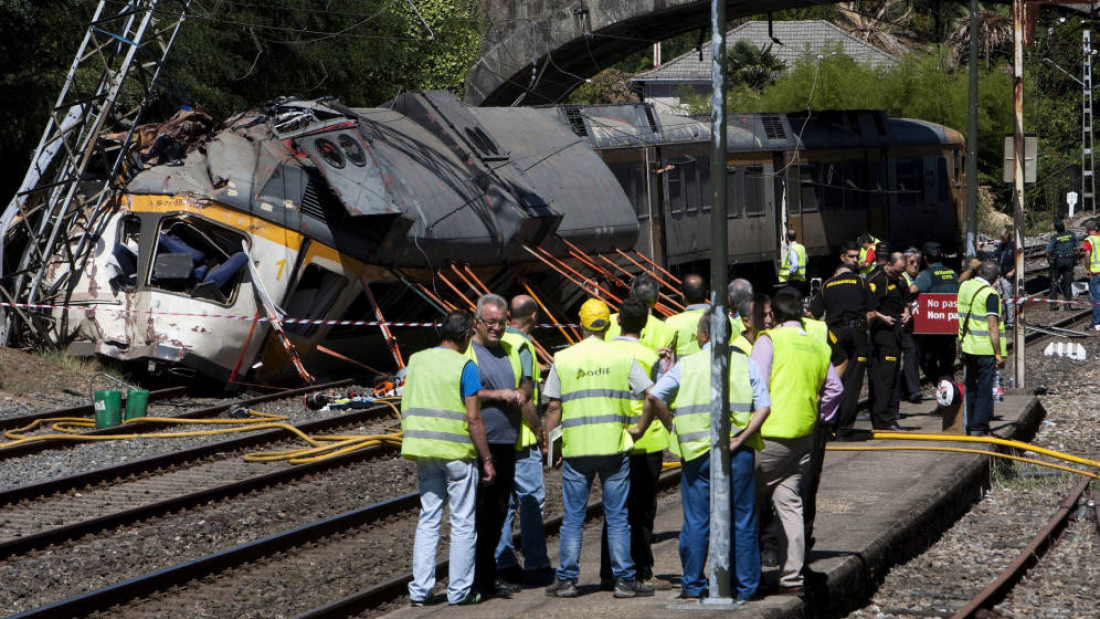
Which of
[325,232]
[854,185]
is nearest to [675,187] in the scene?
[854,185]

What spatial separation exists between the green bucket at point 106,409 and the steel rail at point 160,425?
0.44 ft

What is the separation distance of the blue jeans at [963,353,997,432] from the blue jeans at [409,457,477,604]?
7607 millimetres

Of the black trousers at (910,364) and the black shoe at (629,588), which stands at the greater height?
the black trousers at (910,364)

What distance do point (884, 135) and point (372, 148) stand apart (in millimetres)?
16997

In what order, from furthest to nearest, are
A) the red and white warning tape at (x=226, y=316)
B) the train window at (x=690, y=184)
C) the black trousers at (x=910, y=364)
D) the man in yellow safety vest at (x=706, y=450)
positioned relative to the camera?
1. the train window at (x=690, y=184)
2. the red and white warning tape at (x=226, y=316)
3. the black trousers at (x=910, y=364)
4. the man in yellow safety vest at (x=706, y=450)

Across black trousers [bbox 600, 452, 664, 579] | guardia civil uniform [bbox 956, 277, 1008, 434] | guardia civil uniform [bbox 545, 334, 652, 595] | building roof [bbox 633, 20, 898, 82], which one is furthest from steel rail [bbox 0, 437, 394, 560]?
building roof [bbox 633, 20, 898, 82]

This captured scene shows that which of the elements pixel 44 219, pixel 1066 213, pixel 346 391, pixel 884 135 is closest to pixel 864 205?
pixel 884 135

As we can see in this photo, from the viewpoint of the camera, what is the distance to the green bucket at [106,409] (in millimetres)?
15414

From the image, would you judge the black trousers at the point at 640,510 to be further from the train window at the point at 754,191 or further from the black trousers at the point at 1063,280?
the black trousers at the point at 1063,280

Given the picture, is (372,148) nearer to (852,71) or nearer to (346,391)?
(346,391)

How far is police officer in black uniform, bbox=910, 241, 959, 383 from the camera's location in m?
16.1

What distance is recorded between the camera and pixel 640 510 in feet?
27.9

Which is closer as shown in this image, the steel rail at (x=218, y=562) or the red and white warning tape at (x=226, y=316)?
the steel rail at (x=218, y=562)

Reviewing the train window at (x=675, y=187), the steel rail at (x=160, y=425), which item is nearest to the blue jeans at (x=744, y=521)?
the steel rail at (x=160, y=425)
